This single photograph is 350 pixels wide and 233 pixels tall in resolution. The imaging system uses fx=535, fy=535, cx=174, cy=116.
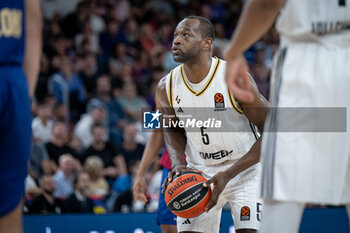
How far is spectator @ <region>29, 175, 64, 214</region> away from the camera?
748 cm

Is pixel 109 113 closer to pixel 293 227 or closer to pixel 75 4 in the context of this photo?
pixel 75 4

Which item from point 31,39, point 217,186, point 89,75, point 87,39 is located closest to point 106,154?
point 89,75

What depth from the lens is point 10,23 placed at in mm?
2543

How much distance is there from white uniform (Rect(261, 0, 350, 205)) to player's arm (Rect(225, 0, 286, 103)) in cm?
15

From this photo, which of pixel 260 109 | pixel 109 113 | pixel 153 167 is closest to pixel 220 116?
pixel 260 109

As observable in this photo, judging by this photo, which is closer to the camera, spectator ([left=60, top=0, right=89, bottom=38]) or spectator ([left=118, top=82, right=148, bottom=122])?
spectator ([left=118, top=82, right=148, bottom=122])

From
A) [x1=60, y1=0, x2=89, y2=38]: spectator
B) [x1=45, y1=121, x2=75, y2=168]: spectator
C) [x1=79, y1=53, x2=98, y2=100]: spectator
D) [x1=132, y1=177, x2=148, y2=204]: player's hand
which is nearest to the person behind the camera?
[x1=132, y1=177, x2=148, y2=204]: player's hand

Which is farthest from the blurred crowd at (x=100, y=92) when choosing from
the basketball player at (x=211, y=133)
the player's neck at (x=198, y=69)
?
the player's neck at (x=198, y=69)

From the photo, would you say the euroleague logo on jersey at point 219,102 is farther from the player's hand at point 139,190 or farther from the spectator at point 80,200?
A: the spectator at point 80,200

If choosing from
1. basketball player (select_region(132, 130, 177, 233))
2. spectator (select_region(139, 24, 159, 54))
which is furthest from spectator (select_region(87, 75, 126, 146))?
basketball player (select_region(132, 130, 177, 233))

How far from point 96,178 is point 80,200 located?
0.92m

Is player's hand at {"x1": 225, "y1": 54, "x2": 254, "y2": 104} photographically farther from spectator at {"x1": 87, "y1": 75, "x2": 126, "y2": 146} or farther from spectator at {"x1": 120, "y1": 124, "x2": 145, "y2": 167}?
spectator at {"x1": 87, "y1": 75, "x2": 126, "y2": 146}

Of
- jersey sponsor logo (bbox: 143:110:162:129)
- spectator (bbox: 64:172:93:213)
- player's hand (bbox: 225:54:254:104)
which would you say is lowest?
spectator (bbox: 64:172:93:213)

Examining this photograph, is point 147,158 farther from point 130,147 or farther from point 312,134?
point 130,147
